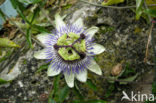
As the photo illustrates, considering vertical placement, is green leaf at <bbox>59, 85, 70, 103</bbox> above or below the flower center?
below

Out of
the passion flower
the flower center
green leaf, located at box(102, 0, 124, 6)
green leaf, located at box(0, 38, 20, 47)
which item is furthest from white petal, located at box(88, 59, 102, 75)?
green leaf, located at box(0, 38, 20, 47)

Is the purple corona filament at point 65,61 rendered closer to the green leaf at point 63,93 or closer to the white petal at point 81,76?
the white petal at point 81,76

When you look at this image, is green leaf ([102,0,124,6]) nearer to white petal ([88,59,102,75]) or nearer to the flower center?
the flower center

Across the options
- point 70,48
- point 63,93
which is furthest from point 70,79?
point 70,48

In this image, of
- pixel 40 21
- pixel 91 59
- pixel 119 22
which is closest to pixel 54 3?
pixel 40 21

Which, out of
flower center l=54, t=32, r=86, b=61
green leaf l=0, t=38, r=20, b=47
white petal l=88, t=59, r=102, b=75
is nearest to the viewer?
flower center l=54, t=32, r=86, b=61

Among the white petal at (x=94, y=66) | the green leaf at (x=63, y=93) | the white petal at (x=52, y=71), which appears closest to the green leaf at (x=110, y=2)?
the white petal at (x=94, y=66)

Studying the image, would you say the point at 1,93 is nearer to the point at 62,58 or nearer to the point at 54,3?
the point at 62,58

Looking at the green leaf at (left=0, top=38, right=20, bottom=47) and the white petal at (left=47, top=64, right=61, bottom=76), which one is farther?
the green leaf at (left=0, top=38, right=20, bottom=47)
